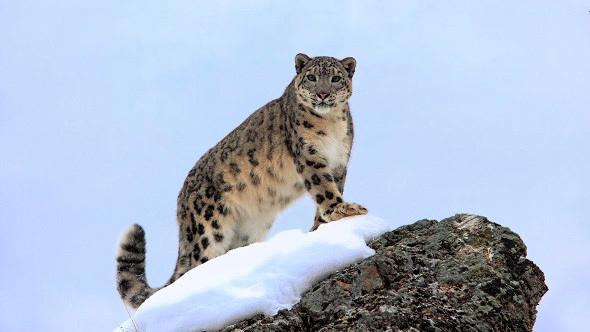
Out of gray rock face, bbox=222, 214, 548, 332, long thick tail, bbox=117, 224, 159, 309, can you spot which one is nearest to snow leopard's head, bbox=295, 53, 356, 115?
long thick tail, bbox=117, 224, 159, 309

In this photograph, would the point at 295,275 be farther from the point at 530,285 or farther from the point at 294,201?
the point at 294,201

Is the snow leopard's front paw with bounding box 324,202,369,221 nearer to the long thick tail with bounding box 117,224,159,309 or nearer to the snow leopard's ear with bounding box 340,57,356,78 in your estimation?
the snow leopard's ear with bounding box 340,57,356,78

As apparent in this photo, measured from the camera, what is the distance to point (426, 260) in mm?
8297

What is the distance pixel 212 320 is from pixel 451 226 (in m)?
2.93

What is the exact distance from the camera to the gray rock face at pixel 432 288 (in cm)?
742

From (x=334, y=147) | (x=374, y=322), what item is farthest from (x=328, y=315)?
(x=334, y=147)

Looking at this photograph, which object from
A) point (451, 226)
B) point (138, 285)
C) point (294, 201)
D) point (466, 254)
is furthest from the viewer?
point (294, 201)

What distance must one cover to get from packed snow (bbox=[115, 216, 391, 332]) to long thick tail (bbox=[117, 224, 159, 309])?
381cm

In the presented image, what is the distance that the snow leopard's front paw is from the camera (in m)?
10.6

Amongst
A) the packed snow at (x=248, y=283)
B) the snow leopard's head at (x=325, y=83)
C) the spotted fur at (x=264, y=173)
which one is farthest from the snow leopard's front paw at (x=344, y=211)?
the packed snow at (x=248, y=283)

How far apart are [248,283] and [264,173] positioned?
5.00 m

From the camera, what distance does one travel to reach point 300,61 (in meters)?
12.9

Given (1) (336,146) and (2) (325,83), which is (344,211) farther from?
(2) (325,83)

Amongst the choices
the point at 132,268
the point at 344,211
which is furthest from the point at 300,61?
the point at 132,268
